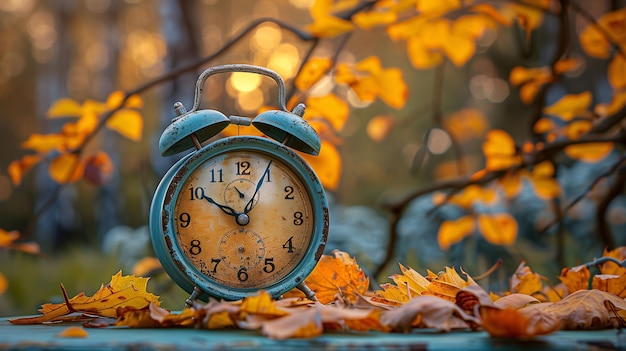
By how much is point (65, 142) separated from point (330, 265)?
1.31m

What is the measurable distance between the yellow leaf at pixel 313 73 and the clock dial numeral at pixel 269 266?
106 cm

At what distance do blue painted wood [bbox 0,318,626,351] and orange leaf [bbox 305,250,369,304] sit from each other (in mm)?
412

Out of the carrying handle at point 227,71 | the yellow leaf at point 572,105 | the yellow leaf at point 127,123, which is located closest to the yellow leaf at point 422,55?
the yellow leaf at point 572,105

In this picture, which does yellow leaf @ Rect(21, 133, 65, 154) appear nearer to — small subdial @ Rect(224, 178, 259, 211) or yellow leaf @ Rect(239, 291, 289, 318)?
small subdial @ Rect(224, 178, 259, 211)

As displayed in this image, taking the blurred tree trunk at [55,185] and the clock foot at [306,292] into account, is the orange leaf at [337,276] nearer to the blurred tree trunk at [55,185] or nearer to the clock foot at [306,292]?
the clock foot at [306,292]

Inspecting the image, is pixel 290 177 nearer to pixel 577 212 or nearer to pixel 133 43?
pixel 577 212

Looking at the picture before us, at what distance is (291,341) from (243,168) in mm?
516

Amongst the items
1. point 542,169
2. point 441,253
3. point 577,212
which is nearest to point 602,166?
point 577,212

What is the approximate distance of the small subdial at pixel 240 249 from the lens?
1413 mm

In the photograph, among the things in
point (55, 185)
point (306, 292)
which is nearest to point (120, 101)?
point (306, 292)

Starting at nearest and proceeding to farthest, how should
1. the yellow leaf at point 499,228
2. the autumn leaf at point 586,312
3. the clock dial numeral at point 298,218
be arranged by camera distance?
the autumn leaf at point 586,312 < the clock dial numeral at point 298,218 < the yellow leaf at point 499,228

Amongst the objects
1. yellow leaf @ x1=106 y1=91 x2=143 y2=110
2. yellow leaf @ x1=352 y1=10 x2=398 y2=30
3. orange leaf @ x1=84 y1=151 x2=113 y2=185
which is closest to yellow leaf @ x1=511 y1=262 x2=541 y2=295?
yellow leaf @ x1=352 y1=10 x2=398 y2=30

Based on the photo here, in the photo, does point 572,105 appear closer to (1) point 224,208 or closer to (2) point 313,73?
(2) point 313,73

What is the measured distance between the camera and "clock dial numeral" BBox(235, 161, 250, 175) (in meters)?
1.45
